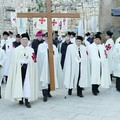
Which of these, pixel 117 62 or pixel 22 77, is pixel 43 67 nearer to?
pixel 22 77

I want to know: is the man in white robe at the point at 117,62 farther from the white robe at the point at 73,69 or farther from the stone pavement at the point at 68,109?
the white robe at the point at 73,69

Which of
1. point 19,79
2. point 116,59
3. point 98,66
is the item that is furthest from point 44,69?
point 116,59

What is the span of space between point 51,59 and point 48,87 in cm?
77

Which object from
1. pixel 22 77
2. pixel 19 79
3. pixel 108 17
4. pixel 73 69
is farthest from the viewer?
pixel 108 17

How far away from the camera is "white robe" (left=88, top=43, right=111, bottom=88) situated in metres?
8.74

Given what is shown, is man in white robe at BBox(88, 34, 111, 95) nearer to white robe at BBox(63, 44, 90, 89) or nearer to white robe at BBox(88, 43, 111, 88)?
white robe at BBox(88, 43, 111, 88)

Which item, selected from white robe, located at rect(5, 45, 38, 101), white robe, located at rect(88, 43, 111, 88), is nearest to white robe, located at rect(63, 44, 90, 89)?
white robe, located at rect(88, 43, 111, 88)

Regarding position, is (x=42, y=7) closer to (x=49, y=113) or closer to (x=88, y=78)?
(x=88, y=78)

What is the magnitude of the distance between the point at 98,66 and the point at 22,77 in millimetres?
2314

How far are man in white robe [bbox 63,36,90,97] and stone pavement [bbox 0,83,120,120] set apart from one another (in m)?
0.35

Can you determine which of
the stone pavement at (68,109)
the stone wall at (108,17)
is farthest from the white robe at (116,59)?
the stone wall at (108,17)

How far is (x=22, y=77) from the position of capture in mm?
7441

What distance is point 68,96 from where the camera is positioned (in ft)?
28.2

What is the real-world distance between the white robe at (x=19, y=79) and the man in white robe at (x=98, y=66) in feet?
6.20
